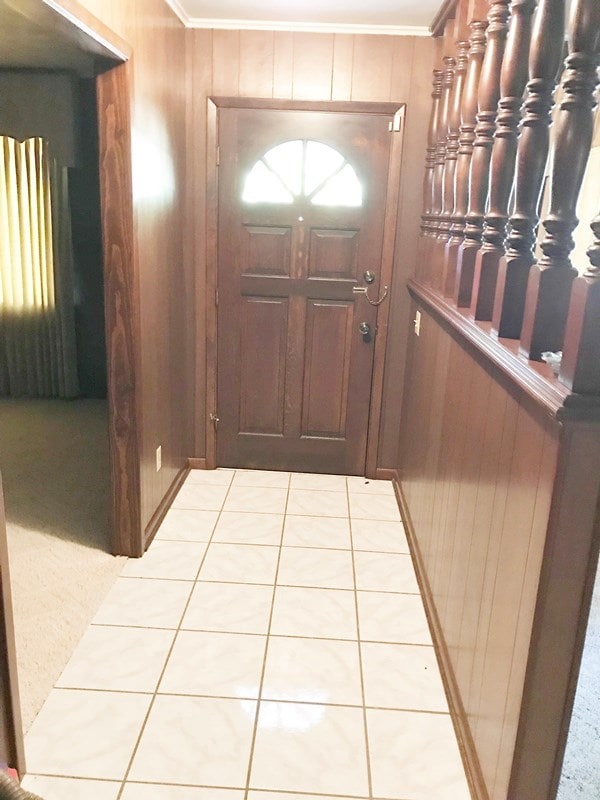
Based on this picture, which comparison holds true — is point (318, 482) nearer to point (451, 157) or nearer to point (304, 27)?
point (451, 157)

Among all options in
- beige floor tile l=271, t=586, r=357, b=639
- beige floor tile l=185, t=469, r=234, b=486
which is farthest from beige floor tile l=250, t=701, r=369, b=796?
beige floor tile l=185, t=469, r=234, b=486

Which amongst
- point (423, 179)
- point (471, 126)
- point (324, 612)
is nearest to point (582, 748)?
point (324, 612)

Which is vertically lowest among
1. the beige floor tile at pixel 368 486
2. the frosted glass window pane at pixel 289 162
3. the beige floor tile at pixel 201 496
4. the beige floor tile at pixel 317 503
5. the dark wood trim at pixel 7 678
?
the beige floor tile at pixel 368 486

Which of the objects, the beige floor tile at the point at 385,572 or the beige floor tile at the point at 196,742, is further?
the beige floor tile at the point at 385,572

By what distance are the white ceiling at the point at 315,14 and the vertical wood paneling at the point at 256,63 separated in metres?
0.05

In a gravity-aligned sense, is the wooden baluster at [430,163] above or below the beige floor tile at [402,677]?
above

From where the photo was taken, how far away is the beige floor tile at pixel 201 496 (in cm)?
337

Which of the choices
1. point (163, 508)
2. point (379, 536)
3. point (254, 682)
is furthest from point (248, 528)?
point (254, 682)

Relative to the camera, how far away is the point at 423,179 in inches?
135

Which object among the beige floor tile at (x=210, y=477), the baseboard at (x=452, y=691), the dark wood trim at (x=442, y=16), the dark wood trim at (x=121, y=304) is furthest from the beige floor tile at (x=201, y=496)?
the dark wood trim at (x=442, y=16)

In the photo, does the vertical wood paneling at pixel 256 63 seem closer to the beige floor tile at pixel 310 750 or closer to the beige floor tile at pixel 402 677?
the beige floor tile at pixel 402 677

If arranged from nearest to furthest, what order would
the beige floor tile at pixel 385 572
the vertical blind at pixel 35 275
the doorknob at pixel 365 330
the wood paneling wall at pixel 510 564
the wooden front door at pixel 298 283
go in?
the wood paneling wall at pixel 510 564 → the beige floor tile at pixel 385 572 → the wooden front door at pixel 298 283 → the doorknob at pixel 365 330 → the vertical blind at pixel 35 275

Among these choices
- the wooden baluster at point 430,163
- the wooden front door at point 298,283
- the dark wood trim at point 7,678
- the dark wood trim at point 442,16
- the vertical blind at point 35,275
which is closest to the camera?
the dark wood trim at point 7,678

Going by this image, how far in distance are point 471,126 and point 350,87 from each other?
1303mm
